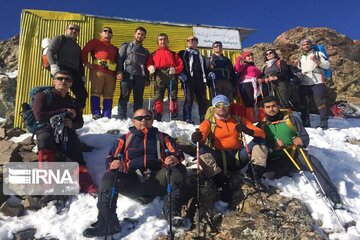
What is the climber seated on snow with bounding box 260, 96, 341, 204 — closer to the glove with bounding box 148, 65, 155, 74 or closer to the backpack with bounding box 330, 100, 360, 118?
the glove with bounding box 148, 65, 155, 74

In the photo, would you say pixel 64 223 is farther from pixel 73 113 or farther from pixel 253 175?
pixel 253 175

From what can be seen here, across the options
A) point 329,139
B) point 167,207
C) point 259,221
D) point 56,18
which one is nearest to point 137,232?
point 167,207

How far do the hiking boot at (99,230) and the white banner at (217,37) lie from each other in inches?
456

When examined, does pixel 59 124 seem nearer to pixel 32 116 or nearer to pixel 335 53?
pixel 32 116

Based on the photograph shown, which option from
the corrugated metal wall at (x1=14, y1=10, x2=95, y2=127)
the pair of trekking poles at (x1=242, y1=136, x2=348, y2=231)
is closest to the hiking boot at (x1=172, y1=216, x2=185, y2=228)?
the pair of trekking poles at (x1=242, y1=136, x2=348, y2=231)

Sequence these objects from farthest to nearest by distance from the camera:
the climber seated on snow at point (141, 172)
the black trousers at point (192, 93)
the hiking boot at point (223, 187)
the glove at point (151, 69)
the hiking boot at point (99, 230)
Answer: the black trousers at point (192, 93)
the glove at point (151, 69)
the hiking boot at point (223, 187)
the climber seated on snow at point (141, 172)
the hiking boot at point (99, 230)

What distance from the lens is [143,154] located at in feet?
19.8

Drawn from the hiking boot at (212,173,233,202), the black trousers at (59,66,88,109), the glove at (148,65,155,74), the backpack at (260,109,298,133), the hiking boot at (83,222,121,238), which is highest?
the glove at (148,65,155,74)

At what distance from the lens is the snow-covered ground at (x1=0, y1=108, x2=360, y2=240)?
526 centimetres

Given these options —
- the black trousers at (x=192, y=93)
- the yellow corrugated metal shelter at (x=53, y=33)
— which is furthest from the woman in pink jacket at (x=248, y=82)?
the yellow corrugated metal shelter at (x=53, y=33)

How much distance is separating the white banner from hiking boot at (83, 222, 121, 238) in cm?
1159

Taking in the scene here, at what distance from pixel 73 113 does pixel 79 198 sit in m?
1.70

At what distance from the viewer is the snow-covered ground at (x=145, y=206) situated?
5.26 m

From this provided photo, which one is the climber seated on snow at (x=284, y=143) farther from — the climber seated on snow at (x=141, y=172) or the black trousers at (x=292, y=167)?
the climber seated on snow at (x=141, y=172)
